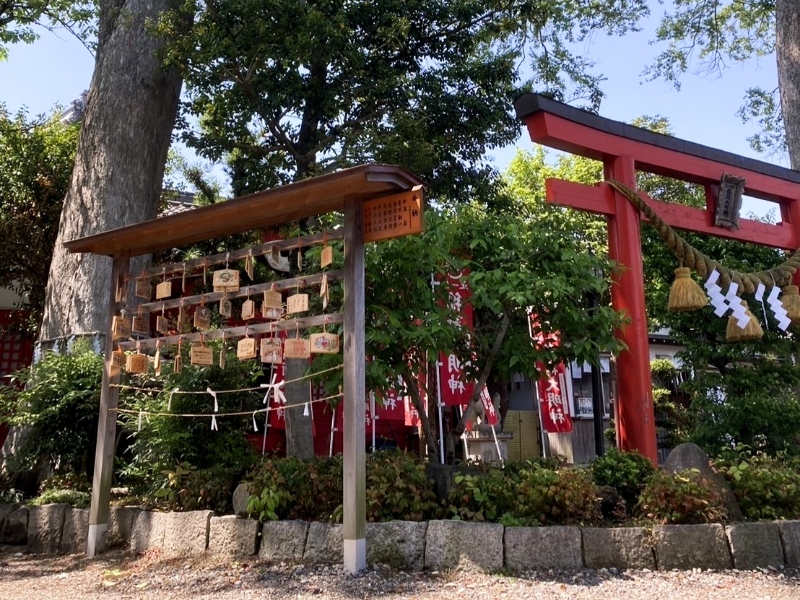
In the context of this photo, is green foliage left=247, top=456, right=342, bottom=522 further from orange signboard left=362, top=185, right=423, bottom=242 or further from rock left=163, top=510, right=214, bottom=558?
orange signboard left=362, top=185, right=423, bottom=242

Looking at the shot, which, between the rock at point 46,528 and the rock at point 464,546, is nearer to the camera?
the rock at point 464,546

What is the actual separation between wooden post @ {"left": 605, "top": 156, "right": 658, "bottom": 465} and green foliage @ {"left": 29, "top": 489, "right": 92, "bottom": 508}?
620cm

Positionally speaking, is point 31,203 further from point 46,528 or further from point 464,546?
point 464,546

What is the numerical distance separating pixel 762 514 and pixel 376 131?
22.2 ft

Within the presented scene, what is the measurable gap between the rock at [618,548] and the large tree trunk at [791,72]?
9.34 m

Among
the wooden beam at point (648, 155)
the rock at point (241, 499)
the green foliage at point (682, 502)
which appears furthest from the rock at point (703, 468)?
the rock at point (241, 499)

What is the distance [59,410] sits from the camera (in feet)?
26.1

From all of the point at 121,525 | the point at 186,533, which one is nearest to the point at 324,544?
the point at 186,533

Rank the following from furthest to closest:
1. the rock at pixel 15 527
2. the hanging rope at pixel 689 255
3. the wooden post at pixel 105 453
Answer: the hanging rope at pixel 689 255 → the rock at pixel 15 527 → the wooden post at pixel 105 453

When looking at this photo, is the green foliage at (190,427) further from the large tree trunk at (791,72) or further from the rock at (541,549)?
the large tree trunk at (791,72)

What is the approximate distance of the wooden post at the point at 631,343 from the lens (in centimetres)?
766

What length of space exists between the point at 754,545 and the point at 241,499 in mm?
4479

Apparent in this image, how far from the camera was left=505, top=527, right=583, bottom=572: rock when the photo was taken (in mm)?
5352

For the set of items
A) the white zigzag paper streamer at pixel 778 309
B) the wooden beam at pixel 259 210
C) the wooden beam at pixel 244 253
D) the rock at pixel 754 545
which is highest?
the wooden beam at pixel 259 210
